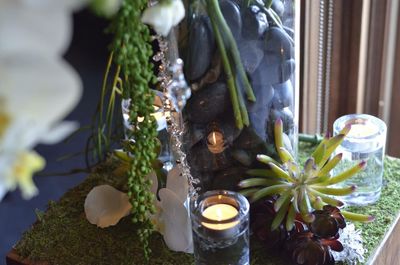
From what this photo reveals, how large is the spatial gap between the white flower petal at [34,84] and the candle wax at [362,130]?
1.81 ft

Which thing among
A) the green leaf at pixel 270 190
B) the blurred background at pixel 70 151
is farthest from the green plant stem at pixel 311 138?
the blurred background at pixel 70 151

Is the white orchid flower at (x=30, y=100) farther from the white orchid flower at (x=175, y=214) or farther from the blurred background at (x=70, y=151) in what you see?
the blurred background at (x=70, y=151)

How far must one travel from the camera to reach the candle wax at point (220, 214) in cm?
65

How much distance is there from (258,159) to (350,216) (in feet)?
0.43

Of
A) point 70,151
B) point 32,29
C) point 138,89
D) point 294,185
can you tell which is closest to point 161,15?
point 138,89

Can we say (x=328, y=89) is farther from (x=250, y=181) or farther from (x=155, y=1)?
(x=155, y=1)

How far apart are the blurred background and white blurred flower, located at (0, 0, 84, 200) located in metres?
1.12

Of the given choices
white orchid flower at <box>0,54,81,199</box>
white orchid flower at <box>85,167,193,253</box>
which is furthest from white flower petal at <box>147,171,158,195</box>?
white orchid flower at <box>0,54,81,199</box>

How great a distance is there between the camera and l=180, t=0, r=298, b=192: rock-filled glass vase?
66cm

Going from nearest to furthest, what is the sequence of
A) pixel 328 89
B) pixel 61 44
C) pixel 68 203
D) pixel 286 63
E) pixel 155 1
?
pixel 61 44 < pixel 155 1 < pixel 286 63 < pixel 68 203 < pixel 328 89

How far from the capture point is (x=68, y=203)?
33.6 inches

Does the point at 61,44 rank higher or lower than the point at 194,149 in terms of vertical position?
higher

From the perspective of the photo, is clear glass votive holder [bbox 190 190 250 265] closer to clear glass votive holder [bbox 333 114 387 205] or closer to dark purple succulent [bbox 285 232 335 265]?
dark purple succulent [bbox 285 232 335 265]

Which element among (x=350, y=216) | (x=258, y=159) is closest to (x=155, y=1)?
(x=258, y=159)
